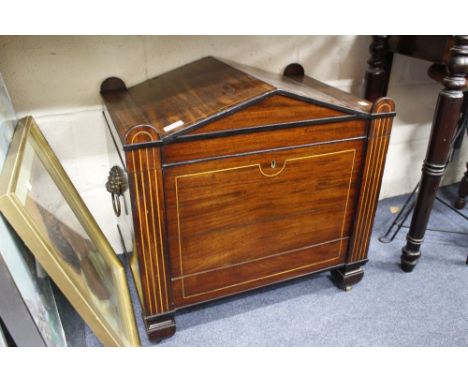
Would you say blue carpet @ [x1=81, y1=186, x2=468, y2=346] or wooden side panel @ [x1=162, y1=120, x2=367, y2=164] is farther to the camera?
blue carpet @ [x1=81, y1=186, x2=468, y2=346]

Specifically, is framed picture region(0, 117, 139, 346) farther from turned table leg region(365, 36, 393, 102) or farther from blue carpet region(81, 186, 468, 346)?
turned table leg region(365, 36, 393, 102)

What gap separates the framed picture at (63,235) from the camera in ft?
2.63

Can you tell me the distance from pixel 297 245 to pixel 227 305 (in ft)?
0.98

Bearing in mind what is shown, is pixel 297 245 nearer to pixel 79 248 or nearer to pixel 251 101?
pixel 251 101

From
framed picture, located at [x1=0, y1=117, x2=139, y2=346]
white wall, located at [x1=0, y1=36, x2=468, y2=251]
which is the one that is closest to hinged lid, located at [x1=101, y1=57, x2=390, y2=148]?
white wall, located at [x1=0, y1=36, x2=468, y2=251]

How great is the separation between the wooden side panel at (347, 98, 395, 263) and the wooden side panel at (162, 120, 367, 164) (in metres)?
0.04

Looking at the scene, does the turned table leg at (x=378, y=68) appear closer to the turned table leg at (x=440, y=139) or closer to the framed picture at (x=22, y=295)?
the turned table leg at (x=440, y=139)

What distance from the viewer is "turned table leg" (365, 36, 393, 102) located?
142 centimetres

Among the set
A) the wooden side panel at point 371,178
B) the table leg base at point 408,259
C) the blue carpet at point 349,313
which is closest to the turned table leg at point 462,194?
the blue carpet at point 349,313

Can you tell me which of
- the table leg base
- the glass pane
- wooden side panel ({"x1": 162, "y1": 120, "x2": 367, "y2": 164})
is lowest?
the table leg base

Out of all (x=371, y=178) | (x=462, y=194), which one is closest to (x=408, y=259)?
(x=371, y=178)

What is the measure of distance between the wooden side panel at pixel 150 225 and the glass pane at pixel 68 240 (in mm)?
112

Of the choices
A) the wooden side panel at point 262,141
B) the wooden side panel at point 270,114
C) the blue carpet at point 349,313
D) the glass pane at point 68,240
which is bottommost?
the blue carpet at point 349,313

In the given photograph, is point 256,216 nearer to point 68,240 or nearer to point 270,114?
point 270,114
